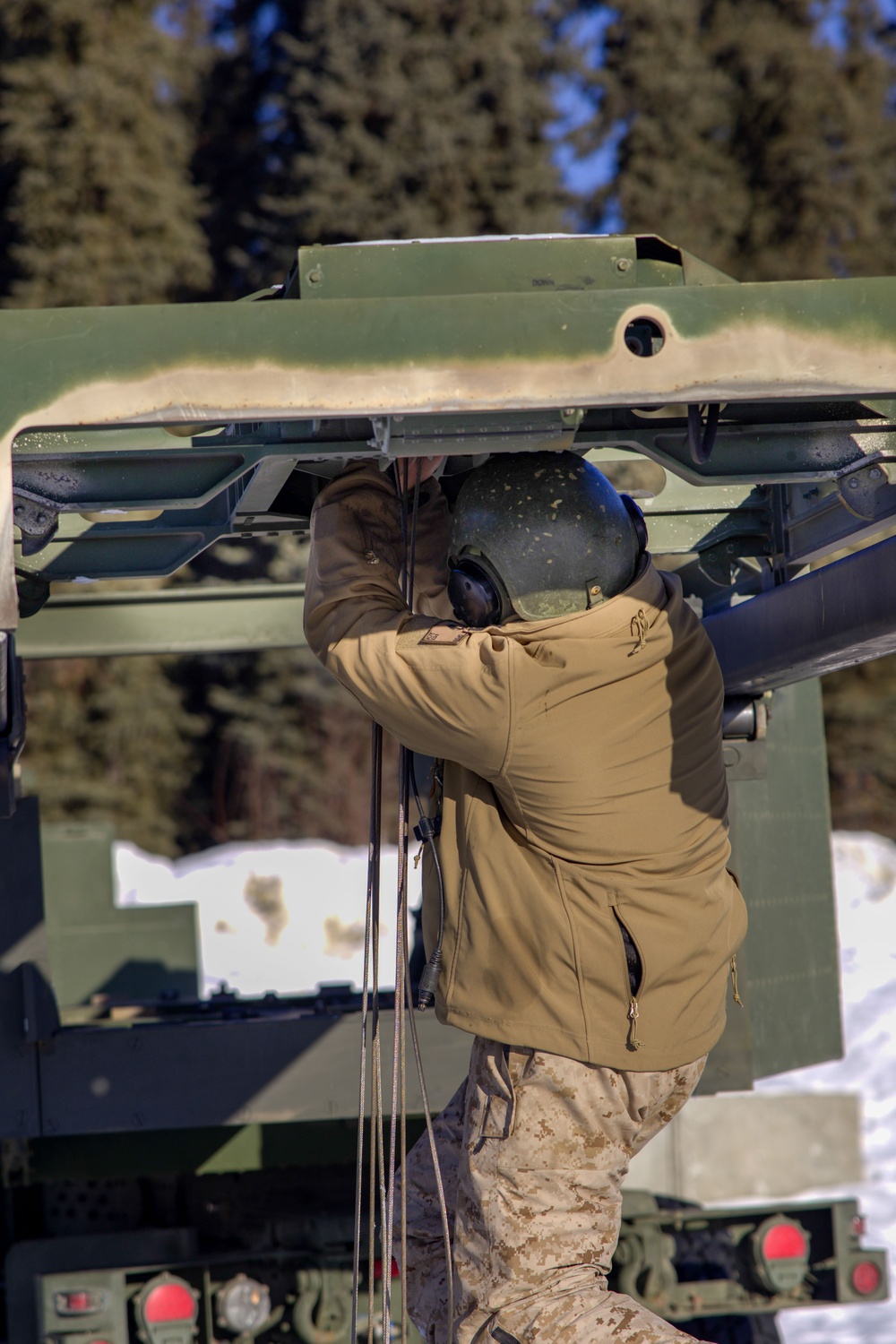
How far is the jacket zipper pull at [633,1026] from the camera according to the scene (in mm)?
2486

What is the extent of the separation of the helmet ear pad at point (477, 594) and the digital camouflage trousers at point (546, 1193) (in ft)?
2.39

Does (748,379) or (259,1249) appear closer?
(748,379)

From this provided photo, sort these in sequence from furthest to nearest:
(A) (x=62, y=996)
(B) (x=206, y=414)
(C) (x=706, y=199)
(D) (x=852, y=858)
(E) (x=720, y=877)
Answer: (C) (x=706, y=199), (D) (x=852, y=858), (A) (x=62, y=996), (E) (x=720, y=877), (B) (x=206, y=414)

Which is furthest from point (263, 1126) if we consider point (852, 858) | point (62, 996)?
point (852, 858)

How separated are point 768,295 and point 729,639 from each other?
5.43 feet

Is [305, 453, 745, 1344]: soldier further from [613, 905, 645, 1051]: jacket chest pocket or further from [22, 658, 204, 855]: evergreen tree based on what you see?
[22, 658, 204, 855]: evergreen tree

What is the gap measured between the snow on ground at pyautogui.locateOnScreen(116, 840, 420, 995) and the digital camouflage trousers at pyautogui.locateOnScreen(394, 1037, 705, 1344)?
262 inches

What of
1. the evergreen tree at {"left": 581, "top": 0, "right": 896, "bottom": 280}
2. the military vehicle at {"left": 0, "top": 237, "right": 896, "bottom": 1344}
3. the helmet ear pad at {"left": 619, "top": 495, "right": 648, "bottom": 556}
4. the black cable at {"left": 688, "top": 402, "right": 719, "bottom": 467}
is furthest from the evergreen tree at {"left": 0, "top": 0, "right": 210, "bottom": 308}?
the black cable at {"left": 688, "top": 402, "right": 719, "bottom": 467}

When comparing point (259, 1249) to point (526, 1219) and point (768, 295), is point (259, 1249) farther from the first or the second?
point (768, 295)

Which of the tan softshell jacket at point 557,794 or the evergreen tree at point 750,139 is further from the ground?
the evergreen tree at point 750,139

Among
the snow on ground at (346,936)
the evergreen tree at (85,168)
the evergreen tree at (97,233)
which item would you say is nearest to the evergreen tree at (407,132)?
the evergreen tree at (85,168)

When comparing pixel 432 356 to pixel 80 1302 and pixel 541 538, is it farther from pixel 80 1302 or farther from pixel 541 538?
pixel 80 1302

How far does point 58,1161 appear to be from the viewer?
14.7 feet

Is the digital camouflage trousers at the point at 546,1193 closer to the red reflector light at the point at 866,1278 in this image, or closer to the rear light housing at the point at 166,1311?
the rear light housing at the point at 166,1311
